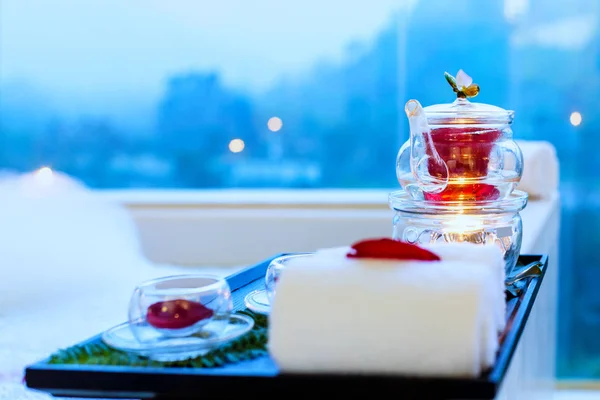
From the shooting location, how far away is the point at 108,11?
290 cm

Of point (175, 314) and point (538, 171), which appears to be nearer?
point (175, 314)

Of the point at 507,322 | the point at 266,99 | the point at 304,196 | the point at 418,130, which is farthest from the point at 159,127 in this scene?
the point at 507,322

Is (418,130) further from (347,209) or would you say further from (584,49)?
(584,49)

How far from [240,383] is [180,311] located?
0.39 ft

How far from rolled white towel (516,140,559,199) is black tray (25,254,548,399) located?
1.50m

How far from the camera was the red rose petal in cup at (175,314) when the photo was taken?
771 mm

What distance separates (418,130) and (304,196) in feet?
5.40

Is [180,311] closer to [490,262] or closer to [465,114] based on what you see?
[490,262]

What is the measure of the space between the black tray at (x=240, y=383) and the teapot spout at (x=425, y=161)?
0.40 metres

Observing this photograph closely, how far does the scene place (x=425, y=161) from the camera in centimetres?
112

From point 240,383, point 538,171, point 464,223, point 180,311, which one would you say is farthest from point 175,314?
point 538,171

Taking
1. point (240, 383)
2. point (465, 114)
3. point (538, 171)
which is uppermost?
point (465, 114)

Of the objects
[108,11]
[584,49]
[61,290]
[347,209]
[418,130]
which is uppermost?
[108,11]

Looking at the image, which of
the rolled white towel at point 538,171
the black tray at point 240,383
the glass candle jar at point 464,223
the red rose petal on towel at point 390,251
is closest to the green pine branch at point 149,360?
the black tray at point 240,383
